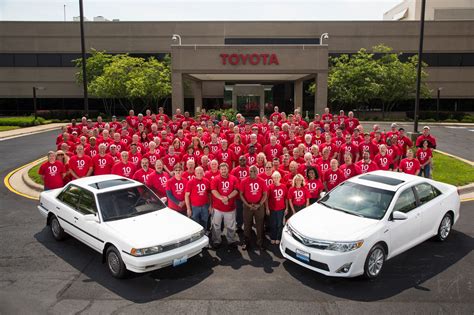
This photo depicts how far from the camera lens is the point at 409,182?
25.2 ft

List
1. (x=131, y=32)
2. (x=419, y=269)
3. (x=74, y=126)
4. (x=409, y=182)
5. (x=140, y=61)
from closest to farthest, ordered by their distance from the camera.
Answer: (x=419, y=269)
(x=409, y=182)
(x=74, y=126)
(x=140, y=61)
(x=131, y=32)

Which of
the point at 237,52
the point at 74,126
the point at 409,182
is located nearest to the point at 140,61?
the point at 237,52

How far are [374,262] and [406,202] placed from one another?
1.56 meters

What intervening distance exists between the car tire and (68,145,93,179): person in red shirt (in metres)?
1.74

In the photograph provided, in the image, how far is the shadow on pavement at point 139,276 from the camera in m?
6.11

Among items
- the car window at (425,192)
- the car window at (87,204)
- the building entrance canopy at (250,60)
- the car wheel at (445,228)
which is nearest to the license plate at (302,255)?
the car window at (425,192)

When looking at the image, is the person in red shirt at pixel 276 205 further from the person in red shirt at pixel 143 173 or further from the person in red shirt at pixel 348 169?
the person in red shirt at pixel 143 173

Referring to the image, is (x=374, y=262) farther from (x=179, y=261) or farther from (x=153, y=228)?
(x=153, y=228)

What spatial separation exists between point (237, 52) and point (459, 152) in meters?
13.2

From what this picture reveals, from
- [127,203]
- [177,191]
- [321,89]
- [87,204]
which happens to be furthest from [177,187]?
[321,89]

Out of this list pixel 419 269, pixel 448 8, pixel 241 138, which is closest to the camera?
pixel 419 269

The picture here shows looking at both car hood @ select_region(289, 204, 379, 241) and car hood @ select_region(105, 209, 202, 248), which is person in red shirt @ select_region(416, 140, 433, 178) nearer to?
car hood @ select_region(289, 204, 379, 241)

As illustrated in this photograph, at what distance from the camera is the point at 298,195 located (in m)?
8.10

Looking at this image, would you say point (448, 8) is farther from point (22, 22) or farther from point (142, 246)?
point (142, 246)
